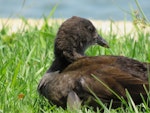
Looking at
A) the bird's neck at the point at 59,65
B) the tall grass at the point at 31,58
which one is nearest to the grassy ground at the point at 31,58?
the tall grass at the point at 31,58

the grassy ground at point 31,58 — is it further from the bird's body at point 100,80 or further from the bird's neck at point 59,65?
the bird's neck at point 59,65

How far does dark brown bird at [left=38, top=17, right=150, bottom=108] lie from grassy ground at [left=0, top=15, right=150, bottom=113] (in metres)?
0.10

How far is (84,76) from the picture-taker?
491cm

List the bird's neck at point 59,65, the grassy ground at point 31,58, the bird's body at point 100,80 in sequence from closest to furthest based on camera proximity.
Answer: the bird's body at point 100,80 < the grassy ground at point 31,58 < the bird's neck at point 59,65

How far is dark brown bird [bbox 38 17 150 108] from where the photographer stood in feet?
15.8

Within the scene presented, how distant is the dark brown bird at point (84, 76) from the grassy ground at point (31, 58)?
0.10 metres

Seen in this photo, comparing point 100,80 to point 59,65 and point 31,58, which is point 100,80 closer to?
point 59,65

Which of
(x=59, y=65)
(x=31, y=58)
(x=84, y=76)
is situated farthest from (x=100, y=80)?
(x=31, y=58)

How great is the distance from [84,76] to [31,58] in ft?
4.56

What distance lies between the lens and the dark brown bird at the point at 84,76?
482 centimetres

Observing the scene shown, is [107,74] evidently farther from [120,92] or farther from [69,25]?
[69,25]

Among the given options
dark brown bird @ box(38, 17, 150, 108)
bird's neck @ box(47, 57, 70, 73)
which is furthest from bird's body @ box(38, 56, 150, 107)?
bird's neck @ box(47, 57, 70, 73)

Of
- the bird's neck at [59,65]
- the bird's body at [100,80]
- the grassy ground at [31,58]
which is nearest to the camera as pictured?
the bird's body at [100,80]

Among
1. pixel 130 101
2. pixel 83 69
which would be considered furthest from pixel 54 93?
pixel 130 101
